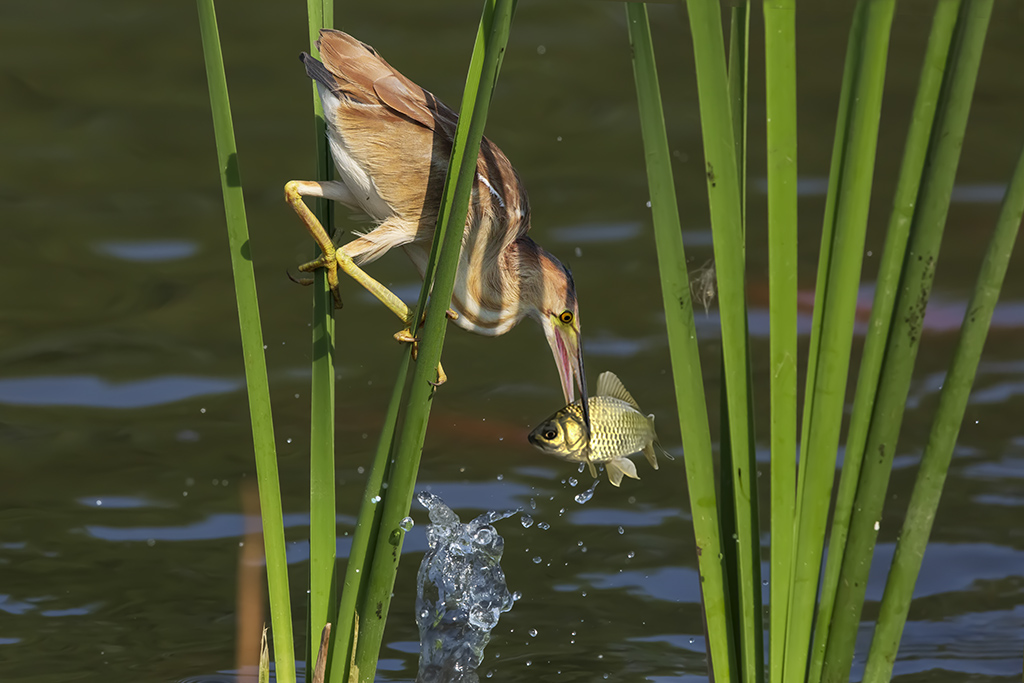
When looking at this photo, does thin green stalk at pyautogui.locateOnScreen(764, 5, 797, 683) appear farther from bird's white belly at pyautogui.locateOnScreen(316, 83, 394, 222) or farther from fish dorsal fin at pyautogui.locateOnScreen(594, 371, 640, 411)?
fish dorsal fin at pyautogui.locateOnScreen(594, 371, 640, 411)

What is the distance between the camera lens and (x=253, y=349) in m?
1.29

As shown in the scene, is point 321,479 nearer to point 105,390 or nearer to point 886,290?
point 886,290

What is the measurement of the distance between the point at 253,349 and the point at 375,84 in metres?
0.66

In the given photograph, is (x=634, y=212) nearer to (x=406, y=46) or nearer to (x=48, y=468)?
(x=406, y=46)

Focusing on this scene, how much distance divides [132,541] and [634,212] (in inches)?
94.3

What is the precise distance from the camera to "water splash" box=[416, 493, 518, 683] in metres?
2.04

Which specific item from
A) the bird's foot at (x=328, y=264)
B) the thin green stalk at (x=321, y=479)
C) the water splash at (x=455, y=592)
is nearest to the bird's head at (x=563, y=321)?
the water splash at (x=455, y=592)

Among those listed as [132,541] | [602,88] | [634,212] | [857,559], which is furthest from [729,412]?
[602,88]

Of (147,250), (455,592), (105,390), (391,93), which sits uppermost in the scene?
(147,250)

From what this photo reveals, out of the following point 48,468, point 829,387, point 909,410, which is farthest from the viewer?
point 909,410

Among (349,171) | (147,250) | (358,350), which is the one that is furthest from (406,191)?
(147,250)

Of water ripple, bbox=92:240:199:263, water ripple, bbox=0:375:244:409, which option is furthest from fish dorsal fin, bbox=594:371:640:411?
water ripple, bbox=92:240:199:263

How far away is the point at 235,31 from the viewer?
4.58 m

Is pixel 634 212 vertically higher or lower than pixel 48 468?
higher
